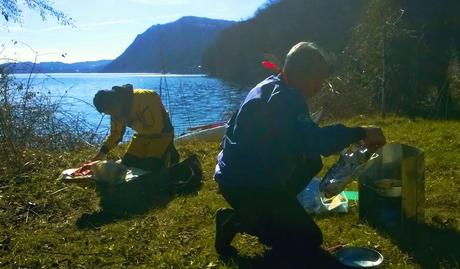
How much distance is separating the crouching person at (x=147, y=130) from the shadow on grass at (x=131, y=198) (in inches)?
3.6

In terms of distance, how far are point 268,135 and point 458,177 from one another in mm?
2751

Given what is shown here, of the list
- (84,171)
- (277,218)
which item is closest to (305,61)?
(277,218)

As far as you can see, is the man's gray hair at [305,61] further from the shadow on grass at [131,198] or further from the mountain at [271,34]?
the mountain at [271,34]

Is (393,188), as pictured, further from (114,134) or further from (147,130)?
(114,134)

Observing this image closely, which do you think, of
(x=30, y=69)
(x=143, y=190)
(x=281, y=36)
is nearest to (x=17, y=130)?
(x=30, y=69)

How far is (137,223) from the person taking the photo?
13.9ft

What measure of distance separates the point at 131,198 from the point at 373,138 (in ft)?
8.97

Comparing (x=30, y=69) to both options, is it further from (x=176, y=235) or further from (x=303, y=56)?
(x=303, y=56)

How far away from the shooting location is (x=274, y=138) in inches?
119

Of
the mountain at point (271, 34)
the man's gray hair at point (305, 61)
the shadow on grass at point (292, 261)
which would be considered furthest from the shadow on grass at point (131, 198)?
the mountain at point (271, 34)

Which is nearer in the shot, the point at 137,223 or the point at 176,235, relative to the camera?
the point at 176,235

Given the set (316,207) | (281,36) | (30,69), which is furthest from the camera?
(281,36)

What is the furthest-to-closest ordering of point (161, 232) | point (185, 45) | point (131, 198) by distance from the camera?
point (185, 45)
point (131, 198)
point (161, 232)

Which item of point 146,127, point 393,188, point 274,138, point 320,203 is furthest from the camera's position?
point 146,127
